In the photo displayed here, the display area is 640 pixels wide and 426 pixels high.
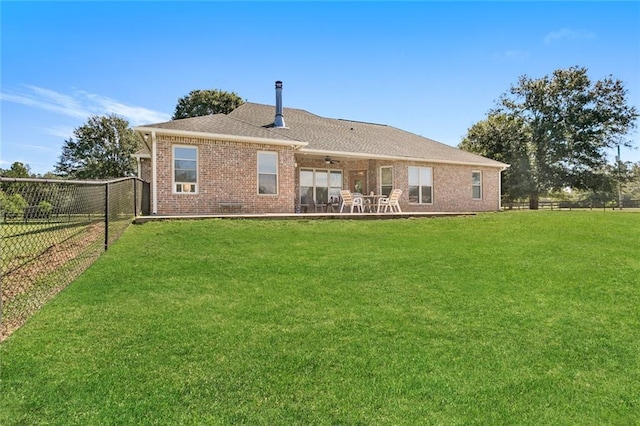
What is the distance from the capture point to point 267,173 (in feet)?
44.2

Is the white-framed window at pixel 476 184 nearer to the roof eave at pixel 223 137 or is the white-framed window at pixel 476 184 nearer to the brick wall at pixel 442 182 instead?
Answer: the brick wall at pixel 442 182

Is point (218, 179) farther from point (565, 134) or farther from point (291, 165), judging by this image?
point (565, 134)

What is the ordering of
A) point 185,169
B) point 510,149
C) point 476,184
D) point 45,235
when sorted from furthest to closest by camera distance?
point 510,149, point 476,184, point 185,169, point 45,235

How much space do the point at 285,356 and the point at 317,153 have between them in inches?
492

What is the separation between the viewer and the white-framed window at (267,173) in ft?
43.8

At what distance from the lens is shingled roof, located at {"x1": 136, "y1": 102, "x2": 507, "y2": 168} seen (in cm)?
1327

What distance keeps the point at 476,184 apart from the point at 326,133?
8.05 metres

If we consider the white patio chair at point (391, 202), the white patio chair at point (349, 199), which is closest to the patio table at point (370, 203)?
the white patio chair at point (391, 202)

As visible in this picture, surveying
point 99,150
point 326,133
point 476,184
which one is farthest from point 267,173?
point 99,150

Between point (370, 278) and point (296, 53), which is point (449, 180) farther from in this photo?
point (370, 278)

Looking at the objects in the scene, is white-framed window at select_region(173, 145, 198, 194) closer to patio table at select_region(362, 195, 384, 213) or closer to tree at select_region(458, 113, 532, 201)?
patio table at select_region(362, 195, 384, 213)

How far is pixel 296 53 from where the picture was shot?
14.0 metres

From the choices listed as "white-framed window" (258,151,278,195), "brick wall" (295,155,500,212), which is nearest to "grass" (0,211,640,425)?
"white-framed window" (258,151,278,195)

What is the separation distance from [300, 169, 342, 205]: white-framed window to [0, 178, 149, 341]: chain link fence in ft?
30.4
